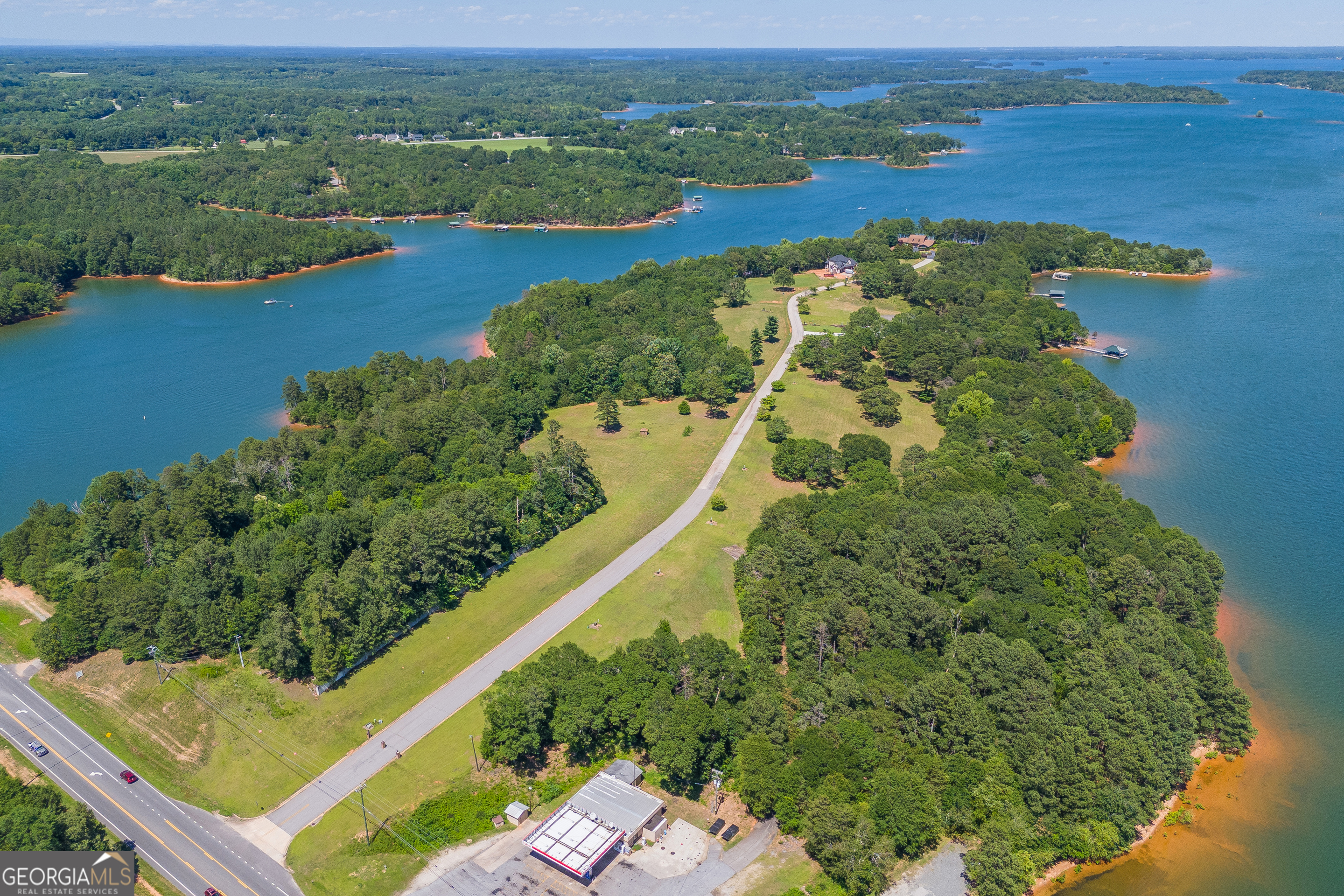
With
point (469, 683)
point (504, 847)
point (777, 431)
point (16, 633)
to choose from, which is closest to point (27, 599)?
point (16, 633)

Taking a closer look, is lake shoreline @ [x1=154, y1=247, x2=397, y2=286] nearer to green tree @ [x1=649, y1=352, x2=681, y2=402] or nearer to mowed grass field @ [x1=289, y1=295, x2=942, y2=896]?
green tree @ [x1=649, y1=352, x2=681, y2=402]

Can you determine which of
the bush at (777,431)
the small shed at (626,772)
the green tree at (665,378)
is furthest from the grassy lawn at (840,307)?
the small shed at (626,772)

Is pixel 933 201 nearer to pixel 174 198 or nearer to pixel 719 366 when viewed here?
pixel 719 366

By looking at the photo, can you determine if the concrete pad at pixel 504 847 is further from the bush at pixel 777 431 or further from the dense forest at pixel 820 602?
the bush at pixel 777 431

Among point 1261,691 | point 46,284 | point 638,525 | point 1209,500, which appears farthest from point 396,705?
point 46,284

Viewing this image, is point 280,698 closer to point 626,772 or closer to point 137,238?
point 626,772

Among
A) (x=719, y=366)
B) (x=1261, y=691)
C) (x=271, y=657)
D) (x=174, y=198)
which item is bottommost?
(x=1261, y=691)

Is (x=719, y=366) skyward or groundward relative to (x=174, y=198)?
groundward
